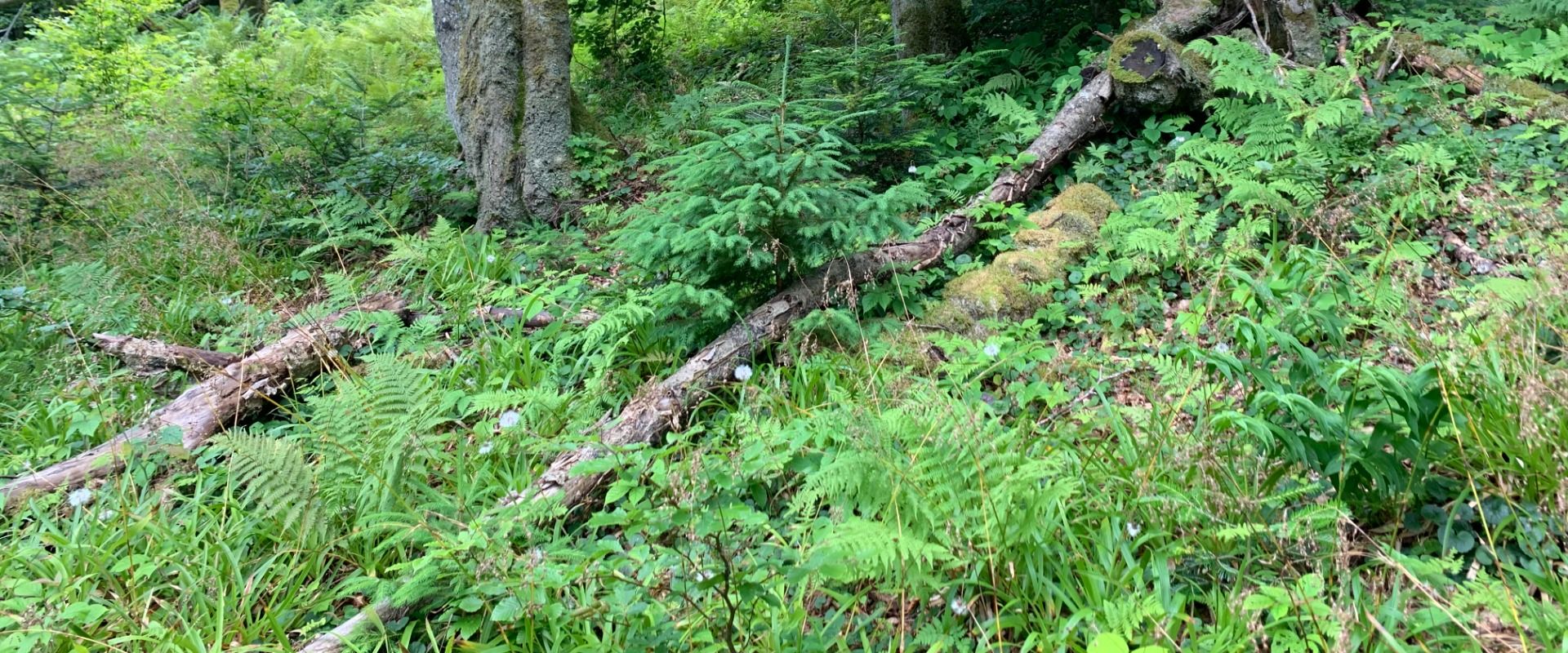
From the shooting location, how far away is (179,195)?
6324mm

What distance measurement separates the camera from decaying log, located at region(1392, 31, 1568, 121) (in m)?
4.75

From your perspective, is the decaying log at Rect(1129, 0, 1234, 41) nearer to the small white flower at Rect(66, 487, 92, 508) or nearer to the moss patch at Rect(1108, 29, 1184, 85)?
the moss patch at Rect(1108, 29, 1184, 85)

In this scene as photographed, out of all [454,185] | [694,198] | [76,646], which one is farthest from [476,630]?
[454,185]

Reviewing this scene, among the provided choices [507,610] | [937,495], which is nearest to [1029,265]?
[937,495]

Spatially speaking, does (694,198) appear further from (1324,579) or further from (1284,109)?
(1284,109)

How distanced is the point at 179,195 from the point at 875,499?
648 cm

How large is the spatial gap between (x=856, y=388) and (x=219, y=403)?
10.7ft

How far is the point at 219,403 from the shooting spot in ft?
13.6

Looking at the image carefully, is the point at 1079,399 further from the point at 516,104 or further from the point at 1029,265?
the point at 516,104

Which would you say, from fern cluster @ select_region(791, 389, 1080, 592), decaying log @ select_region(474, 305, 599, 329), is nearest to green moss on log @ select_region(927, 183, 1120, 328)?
fern cluster @ select_region(791, 389, 1080, 592)

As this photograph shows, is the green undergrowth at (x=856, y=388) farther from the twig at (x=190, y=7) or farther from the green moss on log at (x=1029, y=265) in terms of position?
the twig at (x=190, y=7)

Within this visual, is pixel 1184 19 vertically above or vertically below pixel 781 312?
above

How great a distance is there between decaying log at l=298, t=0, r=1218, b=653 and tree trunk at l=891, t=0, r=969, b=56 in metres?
1.41

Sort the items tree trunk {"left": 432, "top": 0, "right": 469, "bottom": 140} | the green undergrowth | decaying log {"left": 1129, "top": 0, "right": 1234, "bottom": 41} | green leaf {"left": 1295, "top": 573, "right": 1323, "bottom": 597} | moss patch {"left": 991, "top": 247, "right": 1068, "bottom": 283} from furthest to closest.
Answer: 1. tree trunk {"left": 432, "top": 0, "right": 469, "bottom": 140}
2. decaying log {"left": 1129, "top": 0, "right": 1234, "bottom": 41}
3. moss patch {"left": 991, "top": 247, "right": 1068, "bottom": 283}
4. the green undergrowth
5. green leaf {"left": 1295, "top": 573, "right": 1323, "bottom": 597}
